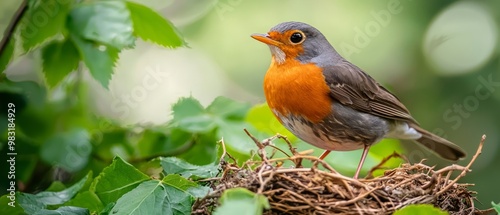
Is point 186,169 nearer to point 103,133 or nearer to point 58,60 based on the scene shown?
point 58,60

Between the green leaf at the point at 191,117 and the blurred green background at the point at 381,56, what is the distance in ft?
8.44

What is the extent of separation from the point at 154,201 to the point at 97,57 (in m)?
1.02

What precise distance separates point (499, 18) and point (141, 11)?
5218 mm

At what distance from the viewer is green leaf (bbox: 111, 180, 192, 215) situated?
2.60 metres

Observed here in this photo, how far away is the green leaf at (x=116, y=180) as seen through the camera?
2818 mm

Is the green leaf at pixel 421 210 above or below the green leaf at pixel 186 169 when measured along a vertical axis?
above

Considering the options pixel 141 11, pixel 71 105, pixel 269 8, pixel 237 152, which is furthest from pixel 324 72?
pixel 269 8

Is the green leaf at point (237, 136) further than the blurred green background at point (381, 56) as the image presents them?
No

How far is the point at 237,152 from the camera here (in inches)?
145

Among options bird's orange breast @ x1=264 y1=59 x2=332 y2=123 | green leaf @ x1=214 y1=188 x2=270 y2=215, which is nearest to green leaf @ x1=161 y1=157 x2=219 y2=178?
green leaf @ x1=214 y1=188 x2=270 y2=215

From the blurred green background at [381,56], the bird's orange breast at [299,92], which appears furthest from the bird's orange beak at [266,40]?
the blurred green background at [381,56]

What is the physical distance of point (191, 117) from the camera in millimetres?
3887

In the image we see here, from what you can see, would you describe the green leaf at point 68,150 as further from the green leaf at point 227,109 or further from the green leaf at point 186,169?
the green leaf at point 186,169

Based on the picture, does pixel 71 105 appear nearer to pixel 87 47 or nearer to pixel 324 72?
pixel 87 47
